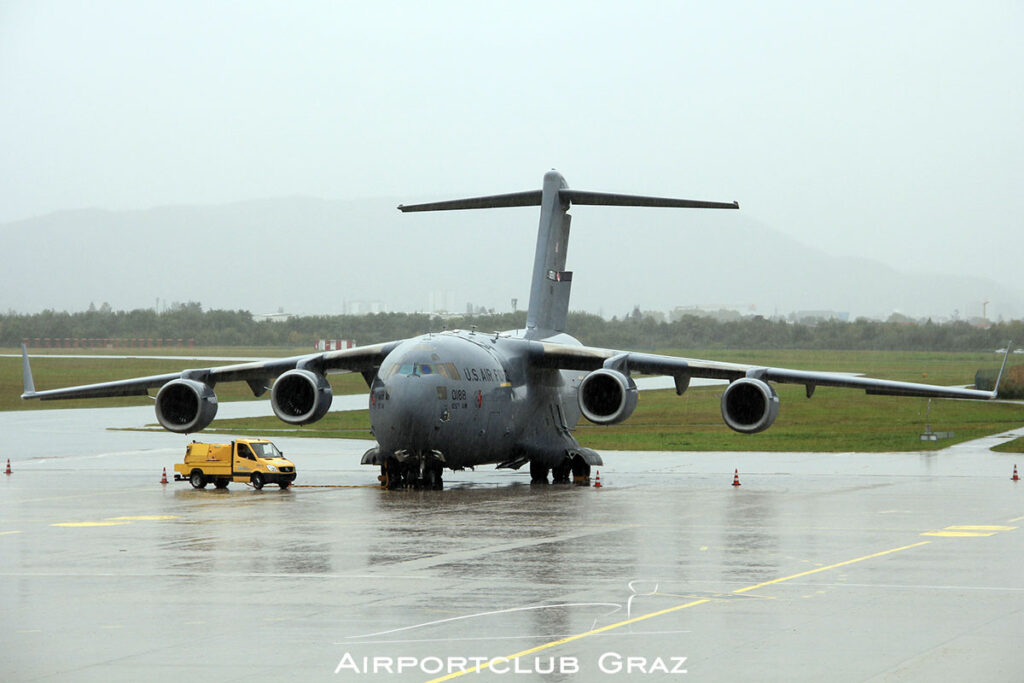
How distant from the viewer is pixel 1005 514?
22.8 metres

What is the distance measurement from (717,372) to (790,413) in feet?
86.9

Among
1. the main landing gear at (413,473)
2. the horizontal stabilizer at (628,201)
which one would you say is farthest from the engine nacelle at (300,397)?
the horizontal stabilizer at (628,201)

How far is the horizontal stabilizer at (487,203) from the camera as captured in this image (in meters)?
32.4

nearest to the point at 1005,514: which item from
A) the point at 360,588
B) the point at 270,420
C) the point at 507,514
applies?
the point at 507,514

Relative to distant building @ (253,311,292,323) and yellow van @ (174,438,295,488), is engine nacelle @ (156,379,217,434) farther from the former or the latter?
distant building @ (253,311,292,323)

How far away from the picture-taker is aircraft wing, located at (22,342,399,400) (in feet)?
105

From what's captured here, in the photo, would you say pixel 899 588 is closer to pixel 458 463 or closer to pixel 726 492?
pixel 726 492

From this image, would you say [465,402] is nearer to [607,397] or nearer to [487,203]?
[607,397]

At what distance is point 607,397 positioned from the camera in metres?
29.0

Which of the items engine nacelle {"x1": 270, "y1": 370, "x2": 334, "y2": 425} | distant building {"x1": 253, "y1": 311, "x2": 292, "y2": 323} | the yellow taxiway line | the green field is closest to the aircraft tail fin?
engine nacelle {"x1": 270, "y1": 370, "x2": 334, "y2": 425}

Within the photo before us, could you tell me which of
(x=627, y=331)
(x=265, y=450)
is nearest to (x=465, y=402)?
(x=265, y=450)

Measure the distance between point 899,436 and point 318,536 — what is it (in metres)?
29.1

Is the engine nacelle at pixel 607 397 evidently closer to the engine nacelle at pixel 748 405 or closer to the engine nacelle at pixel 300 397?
the engine nacelle at pixel 748 405

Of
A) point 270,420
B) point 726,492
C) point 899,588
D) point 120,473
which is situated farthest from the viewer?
point 270,420
